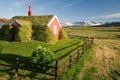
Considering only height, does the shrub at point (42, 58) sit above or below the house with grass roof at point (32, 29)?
below

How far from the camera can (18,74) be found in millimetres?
14062

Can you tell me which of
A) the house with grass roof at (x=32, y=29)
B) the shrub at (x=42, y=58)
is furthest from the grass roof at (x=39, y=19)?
the shrub at (x=42, y=58)

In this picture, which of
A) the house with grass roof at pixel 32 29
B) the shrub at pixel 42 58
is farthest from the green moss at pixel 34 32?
the shrub at pixel 42 58

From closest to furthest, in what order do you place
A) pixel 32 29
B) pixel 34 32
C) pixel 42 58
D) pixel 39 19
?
pixel 42 58
pixel 34 32
pixel 32 29
pixel 39 19

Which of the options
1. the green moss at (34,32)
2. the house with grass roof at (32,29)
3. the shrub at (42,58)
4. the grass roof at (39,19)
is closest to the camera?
the shrub at (42,58)

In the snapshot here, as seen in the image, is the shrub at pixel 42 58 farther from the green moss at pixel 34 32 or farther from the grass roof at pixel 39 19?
the grass roof at pixel 39 19

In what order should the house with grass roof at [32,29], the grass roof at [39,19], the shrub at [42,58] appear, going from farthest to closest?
the grass roof at [39,19] < the house with grass roof at [32,29] < the shrub at [42,58]

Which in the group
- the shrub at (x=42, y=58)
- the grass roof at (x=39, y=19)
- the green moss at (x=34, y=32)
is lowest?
the shrub at (x=42, y=58)

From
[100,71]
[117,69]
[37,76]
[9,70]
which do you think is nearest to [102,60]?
[117,69]

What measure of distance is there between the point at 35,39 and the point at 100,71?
566 inches

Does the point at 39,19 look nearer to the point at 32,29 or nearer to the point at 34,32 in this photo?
the point at 32,29

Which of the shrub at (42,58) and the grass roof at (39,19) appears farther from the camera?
the grass roof at (39,19)

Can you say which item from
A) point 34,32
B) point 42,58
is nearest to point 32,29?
point 34,32

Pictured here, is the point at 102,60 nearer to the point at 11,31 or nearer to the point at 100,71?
the point at 100,71
